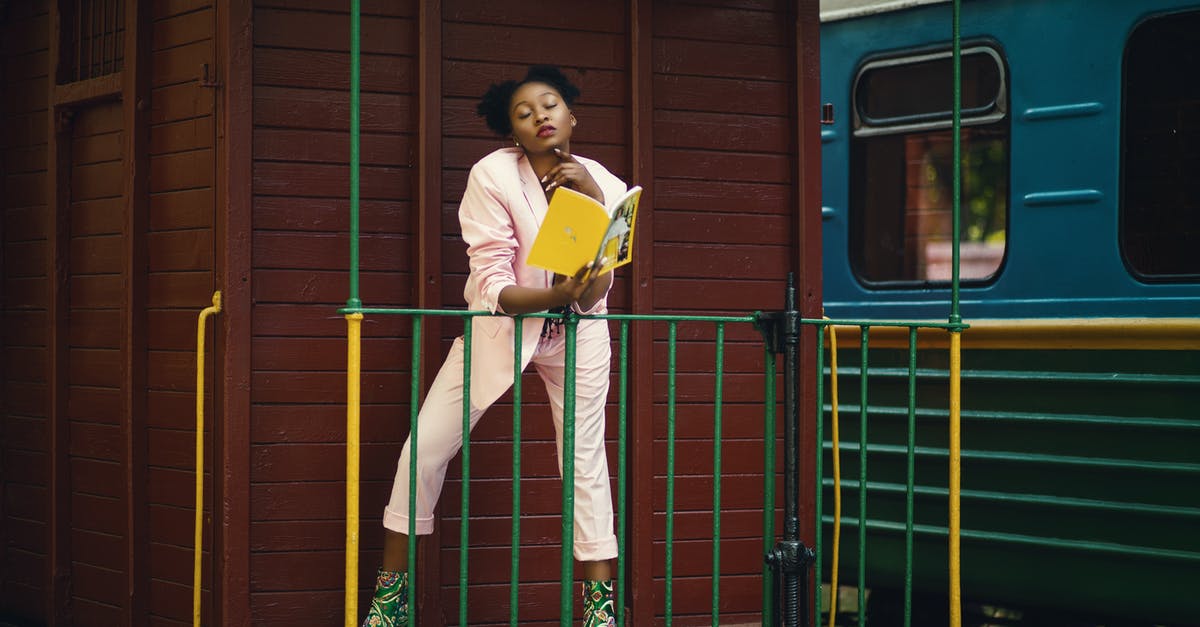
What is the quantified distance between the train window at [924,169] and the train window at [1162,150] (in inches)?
22.2

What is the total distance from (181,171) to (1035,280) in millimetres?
3643

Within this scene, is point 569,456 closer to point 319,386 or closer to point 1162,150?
point 319,386

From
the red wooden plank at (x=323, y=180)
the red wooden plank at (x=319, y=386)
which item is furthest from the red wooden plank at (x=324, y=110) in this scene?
the red wooden plank at (x=319, y=386)

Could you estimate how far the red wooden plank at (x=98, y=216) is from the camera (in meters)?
4.68

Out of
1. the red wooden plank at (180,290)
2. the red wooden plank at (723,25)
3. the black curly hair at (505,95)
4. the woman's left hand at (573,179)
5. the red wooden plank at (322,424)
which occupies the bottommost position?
the red wooden plank at (322,424)

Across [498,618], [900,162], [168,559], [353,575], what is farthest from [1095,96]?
[168,559]

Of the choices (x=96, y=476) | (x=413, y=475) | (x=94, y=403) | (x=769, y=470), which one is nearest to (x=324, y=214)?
(x=413, y=475)

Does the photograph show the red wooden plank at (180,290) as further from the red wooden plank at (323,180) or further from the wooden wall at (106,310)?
the red wooden plank at (323,180)

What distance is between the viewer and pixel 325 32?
171 inches

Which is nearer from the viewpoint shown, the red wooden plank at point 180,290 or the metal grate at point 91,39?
the red wooden plank at point 180,290

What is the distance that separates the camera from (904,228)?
6105mm

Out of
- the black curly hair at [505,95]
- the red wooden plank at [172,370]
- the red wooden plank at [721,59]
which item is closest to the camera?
the black curly hair at [505,95]

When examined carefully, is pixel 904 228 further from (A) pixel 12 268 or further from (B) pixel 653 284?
(A) pixel 12 268

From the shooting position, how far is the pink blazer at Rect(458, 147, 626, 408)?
3672 mm
